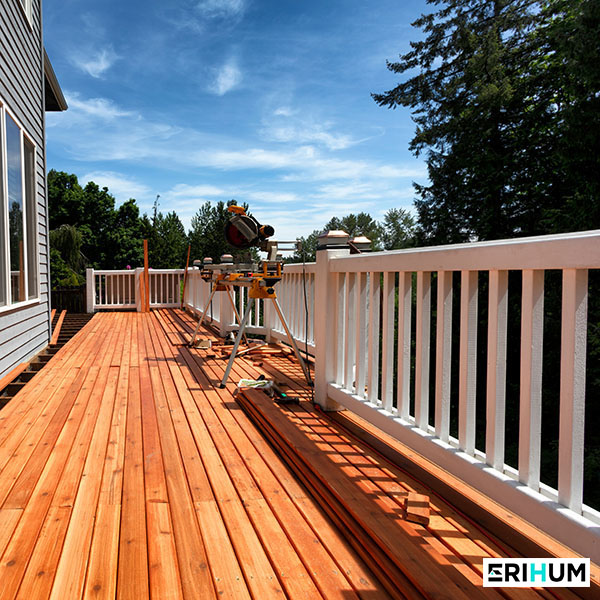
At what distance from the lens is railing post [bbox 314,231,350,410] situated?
278 cm

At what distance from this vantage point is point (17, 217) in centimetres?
461

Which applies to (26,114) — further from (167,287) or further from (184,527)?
(167,287)

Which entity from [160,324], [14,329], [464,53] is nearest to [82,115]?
[464,53]

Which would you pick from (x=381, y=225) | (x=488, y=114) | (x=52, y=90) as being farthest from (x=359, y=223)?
(x=52, y=90)

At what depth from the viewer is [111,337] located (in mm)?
6625

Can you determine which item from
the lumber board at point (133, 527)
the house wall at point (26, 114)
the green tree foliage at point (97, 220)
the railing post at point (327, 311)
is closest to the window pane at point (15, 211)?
the house wall at point (26, 114)

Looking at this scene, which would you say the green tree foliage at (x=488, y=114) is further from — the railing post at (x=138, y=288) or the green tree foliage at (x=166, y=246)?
the green tree foliage at (x=166, y=246)

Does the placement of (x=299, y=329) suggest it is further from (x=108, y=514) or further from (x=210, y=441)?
(x=108, y=514)

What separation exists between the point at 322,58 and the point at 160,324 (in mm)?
19409

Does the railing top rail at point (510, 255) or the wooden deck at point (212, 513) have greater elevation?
the railing top rail at point (510, 255)

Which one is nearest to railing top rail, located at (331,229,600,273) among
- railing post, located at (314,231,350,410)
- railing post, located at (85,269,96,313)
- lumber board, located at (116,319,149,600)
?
railing post, located at (314,231,350,410)

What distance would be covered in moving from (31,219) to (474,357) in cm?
529

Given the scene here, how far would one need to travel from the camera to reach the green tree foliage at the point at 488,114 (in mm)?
14398

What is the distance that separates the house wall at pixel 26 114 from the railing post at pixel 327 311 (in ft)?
8.91
